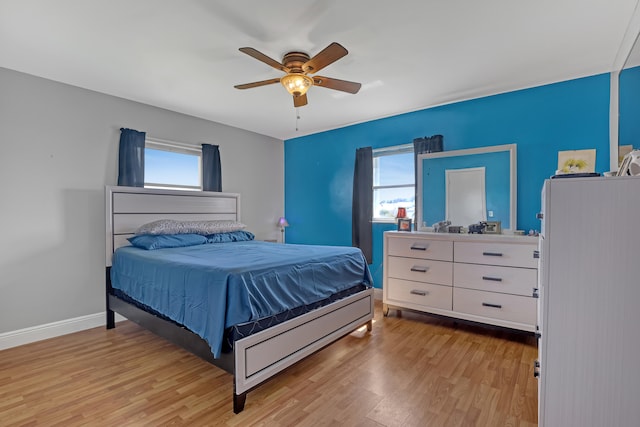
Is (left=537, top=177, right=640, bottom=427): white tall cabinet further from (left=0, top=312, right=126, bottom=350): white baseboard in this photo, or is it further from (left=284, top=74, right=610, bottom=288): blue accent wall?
(left=0, top=312, right=126, bottom=350): white baseboard

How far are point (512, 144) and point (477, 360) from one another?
2.20 m

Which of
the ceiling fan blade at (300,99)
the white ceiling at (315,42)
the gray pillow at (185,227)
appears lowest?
the gray pillow at (185,227)

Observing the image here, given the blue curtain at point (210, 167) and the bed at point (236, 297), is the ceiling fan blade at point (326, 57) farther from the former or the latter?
the blue curtain at point (210, 167)

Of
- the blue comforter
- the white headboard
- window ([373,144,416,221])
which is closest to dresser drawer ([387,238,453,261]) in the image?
the blue comforter

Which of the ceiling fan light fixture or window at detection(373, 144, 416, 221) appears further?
window at detection(373, 144, 416, 221)

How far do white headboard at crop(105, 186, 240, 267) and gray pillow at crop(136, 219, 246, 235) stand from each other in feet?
0.56

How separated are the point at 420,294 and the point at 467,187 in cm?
135

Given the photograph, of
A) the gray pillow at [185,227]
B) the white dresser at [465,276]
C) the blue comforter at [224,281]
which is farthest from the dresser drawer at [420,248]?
the gray pillow at [185,227]

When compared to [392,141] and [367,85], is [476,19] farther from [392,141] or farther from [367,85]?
[392,141]

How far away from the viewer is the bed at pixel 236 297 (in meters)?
1.85

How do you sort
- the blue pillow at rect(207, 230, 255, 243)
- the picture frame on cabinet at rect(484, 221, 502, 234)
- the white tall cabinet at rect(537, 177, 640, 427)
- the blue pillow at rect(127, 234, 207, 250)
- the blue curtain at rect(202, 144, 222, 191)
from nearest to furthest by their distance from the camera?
the white tall cabinet at rect(537, 177, 640, 427), the blue pillow at rect(127, 234, 207, 250), the picture frame on cabinet at rect(484, 221, 502, 234), the blue pillow at rect(207, 230, 255, 243), the blue curtain at rect(202, 144, 222, 191)

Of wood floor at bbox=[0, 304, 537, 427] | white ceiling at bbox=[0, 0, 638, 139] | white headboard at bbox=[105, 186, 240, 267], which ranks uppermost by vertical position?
white ceiling at bbox=[0, 0, 638, 139]

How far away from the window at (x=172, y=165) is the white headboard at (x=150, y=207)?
0.29m

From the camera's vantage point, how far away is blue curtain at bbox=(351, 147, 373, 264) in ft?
14.2
